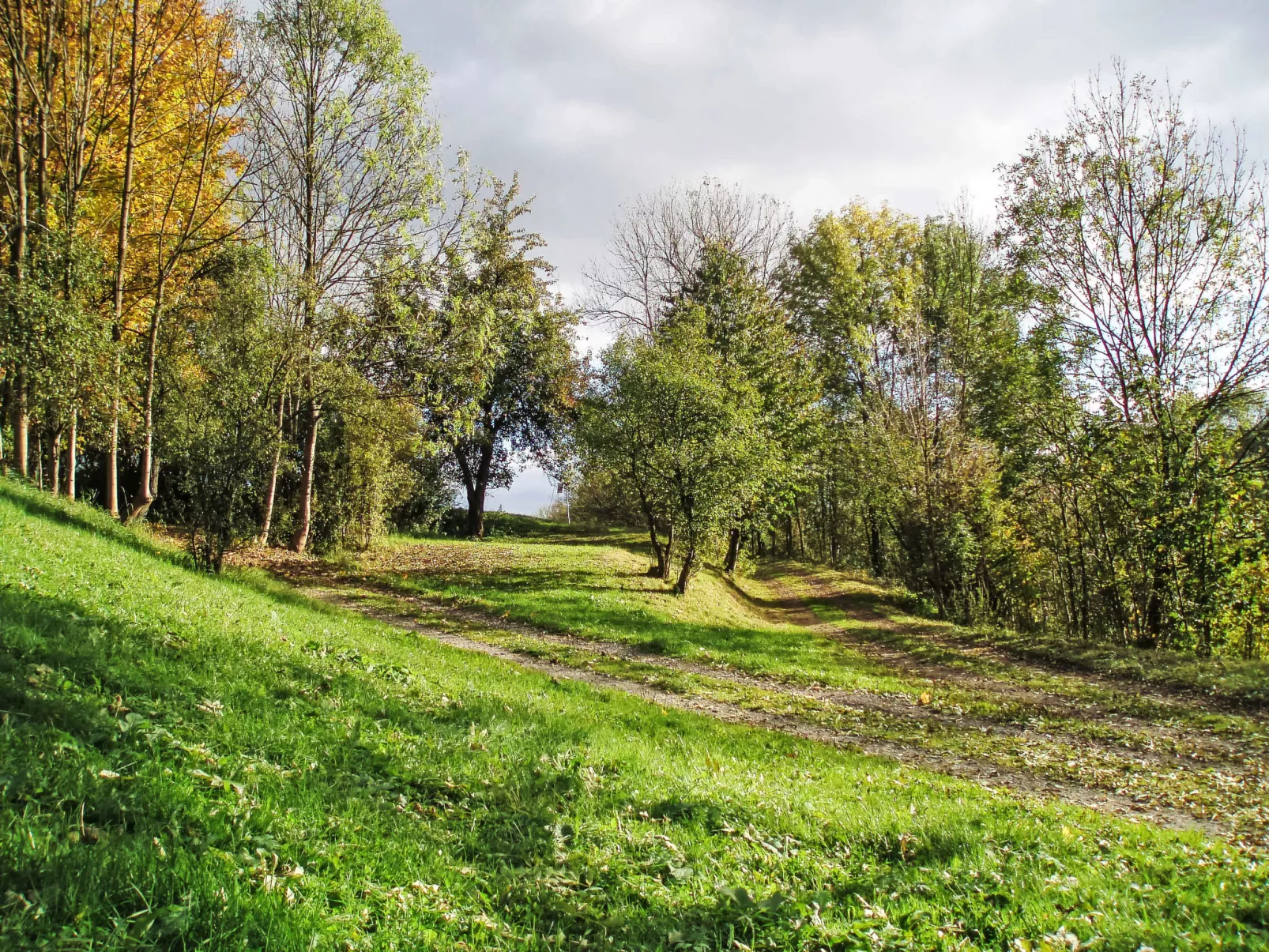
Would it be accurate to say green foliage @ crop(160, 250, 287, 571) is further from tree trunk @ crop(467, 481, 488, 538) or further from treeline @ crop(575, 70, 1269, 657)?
tree trunk @ crop(467, 481, 488, 538)

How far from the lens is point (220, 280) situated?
20.4 metres

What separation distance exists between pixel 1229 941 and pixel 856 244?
35166 mm

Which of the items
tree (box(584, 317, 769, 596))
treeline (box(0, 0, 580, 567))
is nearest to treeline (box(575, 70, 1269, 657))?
tree (box(584, 317, 769, 596))

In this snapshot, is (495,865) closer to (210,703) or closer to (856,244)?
(210,703)

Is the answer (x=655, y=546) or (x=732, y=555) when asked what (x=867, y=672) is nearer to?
(x=655, y=546)

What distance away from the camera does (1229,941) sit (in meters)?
4.05

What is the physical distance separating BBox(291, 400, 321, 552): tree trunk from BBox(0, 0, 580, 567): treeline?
12cm

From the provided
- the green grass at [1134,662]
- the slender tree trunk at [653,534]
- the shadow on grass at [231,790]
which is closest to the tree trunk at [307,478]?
the slender tree trunk at [653,534]

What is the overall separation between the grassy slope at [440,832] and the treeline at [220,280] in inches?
358

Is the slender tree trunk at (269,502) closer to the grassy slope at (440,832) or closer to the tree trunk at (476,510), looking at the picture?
the grassy slope at (440,832)

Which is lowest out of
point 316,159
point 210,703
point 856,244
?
point 210,703

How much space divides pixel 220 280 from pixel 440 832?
72.0 feet

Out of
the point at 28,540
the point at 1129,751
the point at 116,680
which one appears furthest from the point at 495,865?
the point at 1129,751

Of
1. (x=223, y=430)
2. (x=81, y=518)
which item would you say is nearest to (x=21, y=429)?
(x=81, y=518)
